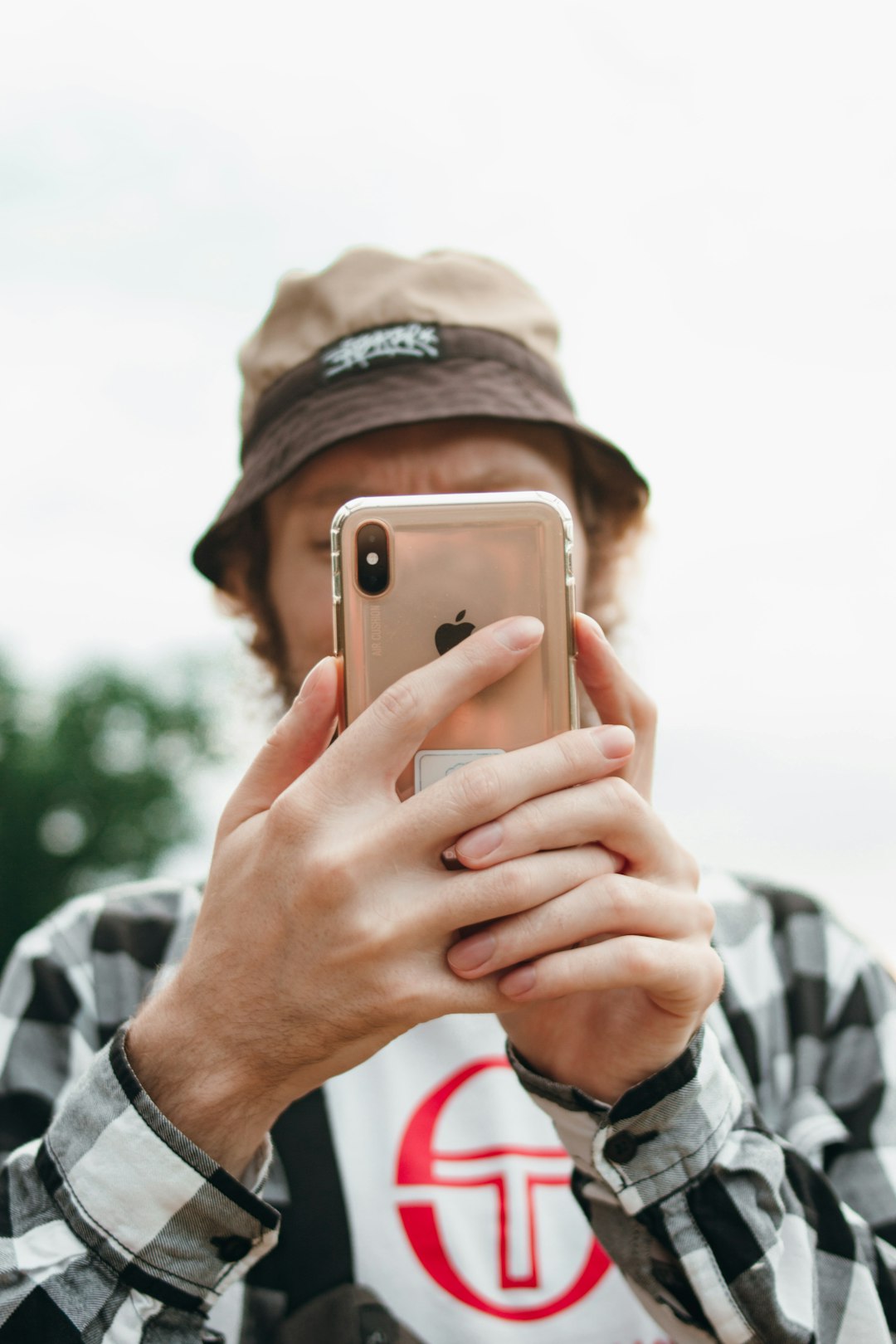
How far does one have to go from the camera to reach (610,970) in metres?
1.47

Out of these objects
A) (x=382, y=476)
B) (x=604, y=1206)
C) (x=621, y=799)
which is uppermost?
(x=382, y=476)

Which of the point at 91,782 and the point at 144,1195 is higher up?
the point at 144,1195

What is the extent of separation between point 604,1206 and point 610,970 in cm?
60

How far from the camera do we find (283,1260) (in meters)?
2.05

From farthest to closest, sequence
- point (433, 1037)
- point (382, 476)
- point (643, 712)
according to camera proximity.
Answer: point (382, 476) → point (433, 1037) → point (643, 712)

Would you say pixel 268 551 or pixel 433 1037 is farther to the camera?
pixel 268 551

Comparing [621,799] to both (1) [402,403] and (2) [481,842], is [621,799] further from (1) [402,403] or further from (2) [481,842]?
(1) [402,403]

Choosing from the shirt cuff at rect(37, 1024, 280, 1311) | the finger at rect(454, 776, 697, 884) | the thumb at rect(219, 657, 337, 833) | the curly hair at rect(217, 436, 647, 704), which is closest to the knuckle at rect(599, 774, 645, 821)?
the finger at rect(454, 776, 697, 884)

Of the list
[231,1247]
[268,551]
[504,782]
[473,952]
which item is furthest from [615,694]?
[268,551]

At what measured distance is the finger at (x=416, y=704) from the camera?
1.40 metres

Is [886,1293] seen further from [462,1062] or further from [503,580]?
[503,580]

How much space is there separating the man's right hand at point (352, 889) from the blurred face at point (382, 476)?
103cm

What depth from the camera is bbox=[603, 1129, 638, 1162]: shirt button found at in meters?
1.68

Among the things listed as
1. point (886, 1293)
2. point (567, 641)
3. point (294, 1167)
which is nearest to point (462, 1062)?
point (294, 1167)
